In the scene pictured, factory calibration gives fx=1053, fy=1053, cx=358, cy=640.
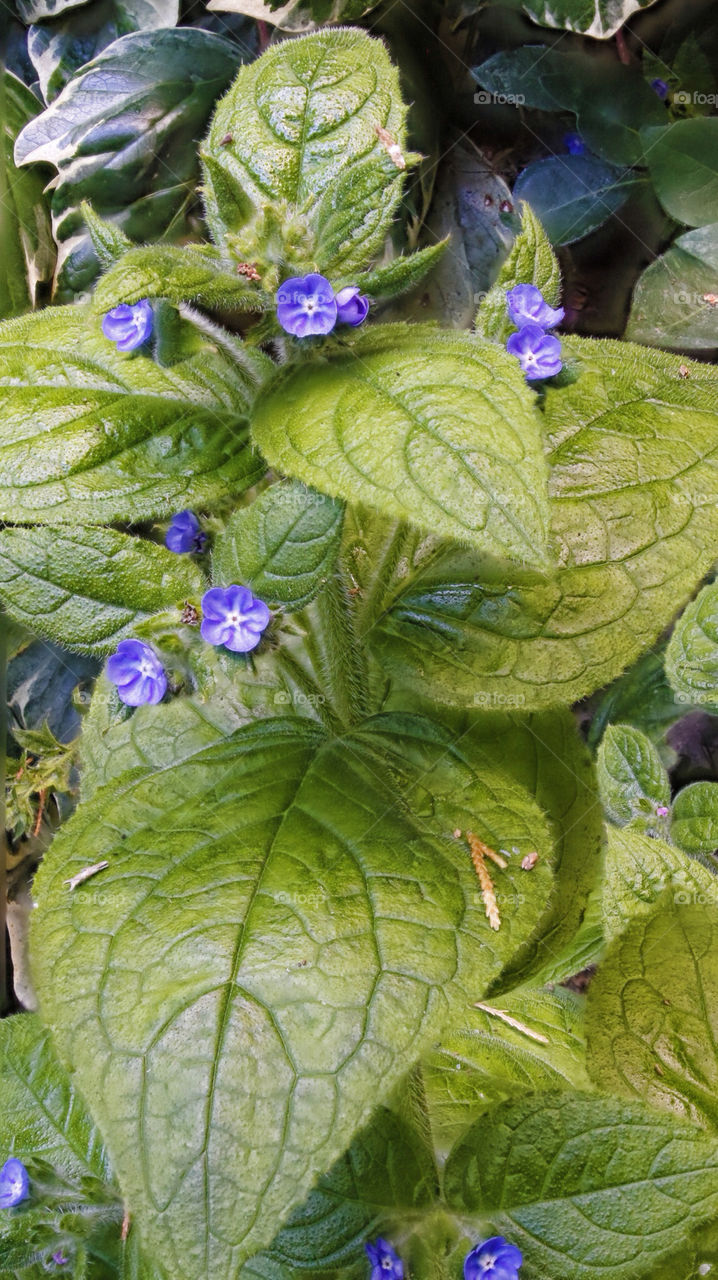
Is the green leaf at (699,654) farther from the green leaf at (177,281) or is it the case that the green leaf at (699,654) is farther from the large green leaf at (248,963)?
the green leaf at (177,281)

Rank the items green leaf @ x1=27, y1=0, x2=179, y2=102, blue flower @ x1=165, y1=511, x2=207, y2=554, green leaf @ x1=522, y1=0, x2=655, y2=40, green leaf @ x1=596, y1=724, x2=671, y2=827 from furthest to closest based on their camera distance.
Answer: green leaf @ x1=27, y1=0, x2=179, y2=102 → green leaf @ x1=522, y1=0, x2=655, y2=40 → green leaf @ x1=596, y1=724, x2=671, y2=827 → blue flower @ x1=165, y1=511, x2=207, y2=554

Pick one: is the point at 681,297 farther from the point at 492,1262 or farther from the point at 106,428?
the point at 492,1262

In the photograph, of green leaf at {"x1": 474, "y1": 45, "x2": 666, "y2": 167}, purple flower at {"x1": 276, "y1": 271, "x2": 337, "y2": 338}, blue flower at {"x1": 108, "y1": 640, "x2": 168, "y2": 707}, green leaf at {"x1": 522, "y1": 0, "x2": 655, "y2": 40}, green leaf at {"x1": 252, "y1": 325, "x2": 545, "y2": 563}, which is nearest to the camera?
green leaf at {"x1": 252, "y1": 325, "x2": 545, "y2": 563}

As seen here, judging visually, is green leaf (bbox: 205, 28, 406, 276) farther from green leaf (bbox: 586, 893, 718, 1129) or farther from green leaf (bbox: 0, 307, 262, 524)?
green leaf (bbox: 586, 893, 718, 1129)

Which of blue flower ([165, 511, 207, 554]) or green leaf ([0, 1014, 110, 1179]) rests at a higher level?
blue flower ([165, 511, 207, 554])

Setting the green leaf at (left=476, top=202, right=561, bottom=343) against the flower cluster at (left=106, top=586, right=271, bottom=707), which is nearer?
the flower cluster at (left=106, top=586, right=271, bottom=707)

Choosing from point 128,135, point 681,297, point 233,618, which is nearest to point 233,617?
point 233,618

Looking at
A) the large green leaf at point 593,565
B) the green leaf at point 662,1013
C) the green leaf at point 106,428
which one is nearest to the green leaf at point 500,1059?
the green leaf at point 662,1013

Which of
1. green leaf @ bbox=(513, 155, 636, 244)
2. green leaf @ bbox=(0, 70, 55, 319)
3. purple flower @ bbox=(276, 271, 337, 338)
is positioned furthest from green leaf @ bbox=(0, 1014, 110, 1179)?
green leaf @ bbox=(513, 155, 636, 244)

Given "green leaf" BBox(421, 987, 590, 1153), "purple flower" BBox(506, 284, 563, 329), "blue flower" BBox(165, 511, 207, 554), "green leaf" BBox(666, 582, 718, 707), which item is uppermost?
"purple flower" BBox(506, 284, 563, 329)
